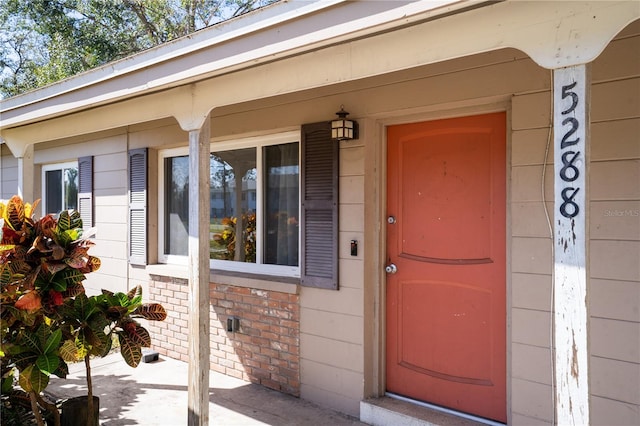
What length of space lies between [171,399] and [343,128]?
93.3 inches

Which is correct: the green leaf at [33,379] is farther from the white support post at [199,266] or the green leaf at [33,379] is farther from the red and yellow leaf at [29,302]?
the white support post at [199,266]

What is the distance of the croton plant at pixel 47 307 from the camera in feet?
8.45

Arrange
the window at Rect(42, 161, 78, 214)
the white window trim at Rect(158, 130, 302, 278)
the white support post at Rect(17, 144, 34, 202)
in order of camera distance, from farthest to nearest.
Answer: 1. the window at Rect(42, 161, 78, 214)
2. the white support post at Rect(17, 144, 34, 202)
3. the white window trim at Rect(158, 130, 302, 278)

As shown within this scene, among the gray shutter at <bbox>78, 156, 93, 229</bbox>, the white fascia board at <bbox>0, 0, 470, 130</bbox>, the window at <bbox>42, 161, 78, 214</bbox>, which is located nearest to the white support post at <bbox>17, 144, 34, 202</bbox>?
the white fascia board at <bbox>0, 0, 470, 130</bbox>

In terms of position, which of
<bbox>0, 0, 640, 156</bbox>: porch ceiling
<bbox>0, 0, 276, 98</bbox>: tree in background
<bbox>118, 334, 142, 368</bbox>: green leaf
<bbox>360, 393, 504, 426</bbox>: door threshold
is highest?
<bbox>0, 0, 276, 98</bbox>: tree in background

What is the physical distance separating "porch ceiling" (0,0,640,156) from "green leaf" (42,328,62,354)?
4.39 ft

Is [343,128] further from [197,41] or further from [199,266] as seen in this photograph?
[199,266]

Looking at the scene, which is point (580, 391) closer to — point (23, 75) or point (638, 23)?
point (638, 23)

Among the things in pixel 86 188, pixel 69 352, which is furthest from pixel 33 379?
pixel 86 188

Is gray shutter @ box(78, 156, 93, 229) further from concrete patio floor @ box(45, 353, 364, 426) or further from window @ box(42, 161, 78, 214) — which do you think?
concrete patio floor @ box(45, 353, 364, 426)

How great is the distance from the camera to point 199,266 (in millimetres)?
2727

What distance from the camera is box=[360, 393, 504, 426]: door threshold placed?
2.89 meters

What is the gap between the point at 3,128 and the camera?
435cm

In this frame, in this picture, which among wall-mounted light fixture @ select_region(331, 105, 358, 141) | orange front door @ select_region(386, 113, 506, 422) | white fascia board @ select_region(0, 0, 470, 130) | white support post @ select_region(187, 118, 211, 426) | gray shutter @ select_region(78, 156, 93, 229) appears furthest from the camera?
gray shutter @ select_region(78, 156, 93, 229)
